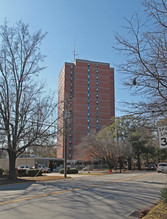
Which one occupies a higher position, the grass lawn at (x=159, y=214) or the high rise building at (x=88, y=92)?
the high rise building at (x=88, y=92)

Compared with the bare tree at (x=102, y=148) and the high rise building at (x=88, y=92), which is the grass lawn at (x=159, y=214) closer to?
the bare tree at (x=102, y=148)

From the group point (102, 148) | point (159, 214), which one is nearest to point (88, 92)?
point (102, 148)

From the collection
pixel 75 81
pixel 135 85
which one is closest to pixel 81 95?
pixel 75 81

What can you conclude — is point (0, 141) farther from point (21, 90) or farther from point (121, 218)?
point (121, 218)

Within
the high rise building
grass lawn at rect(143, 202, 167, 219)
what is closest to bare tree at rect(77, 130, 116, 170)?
grass lawn at rect(143, 202, 167, 219)

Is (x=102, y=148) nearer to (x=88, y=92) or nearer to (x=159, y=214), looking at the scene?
(x=159, y=214)

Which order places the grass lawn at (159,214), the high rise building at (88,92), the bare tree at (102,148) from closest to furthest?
the grass lawn at (159,214)
the bare tree at (102,148)
the high rise building at (88,92)

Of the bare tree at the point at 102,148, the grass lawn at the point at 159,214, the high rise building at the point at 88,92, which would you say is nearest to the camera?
the grass lawn at the point at 159,214

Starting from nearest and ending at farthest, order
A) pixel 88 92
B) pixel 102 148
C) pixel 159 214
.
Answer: pixel 159 214, pixel 102 148, pixel 88 92

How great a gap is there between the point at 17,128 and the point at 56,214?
15.1 m

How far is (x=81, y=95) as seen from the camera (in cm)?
9762

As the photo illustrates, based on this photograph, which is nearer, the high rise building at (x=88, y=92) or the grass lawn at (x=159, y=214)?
the grass lawn at (x=159, y=214)

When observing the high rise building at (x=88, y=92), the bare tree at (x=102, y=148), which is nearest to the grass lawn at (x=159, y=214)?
the bare tree at (x=102, y=148)

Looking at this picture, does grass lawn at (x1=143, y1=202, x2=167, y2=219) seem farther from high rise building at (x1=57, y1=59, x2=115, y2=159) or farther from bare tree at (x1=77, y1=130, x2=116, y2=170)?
high rise building at (x1=57, y1=59, x2=115, y2=159)
